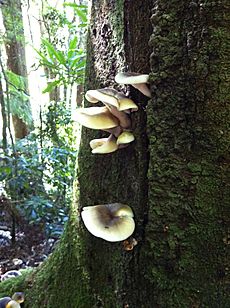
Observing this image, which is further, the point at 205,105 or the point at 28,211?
the point at 28,211

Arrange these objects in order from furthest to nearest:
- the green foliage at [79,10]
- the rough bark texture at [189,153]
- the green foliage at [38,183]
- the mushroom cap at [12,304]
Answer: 1. the green foliage at [38,183]
2. the green foliage at [79,10]
3. the mushroom cap at [12,304]
4. the rough bark texture at [189,153]

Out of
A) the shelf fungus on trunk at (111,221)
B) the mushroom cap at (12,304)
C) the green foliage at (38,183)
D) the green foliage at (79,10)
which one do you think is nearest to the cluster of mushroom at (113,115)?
the shelf fungus on trunk at (111,221)

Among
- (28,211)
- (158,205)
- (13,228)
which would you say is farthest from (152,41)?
(13,228)

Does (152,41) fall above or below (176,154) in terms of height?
above

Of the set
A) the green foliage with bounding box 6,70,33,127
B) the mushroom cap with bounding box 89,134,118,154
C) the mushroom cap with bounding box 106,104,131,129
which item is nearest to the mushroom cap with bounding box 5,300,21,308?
the mushroom cap with bounding box 89,134,118,154

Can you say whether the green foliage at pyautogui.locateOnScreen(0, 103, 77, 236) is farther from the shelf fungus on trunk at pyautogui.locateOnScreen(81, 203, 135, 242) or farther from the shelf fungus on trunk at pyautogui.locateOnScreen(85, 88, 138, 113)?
the shelf fungus on trunk at pyautogui.locateOnScreen(85, 88, 138, 113)

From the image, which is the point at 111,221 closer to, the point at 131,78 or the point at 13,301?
the point at 131,78

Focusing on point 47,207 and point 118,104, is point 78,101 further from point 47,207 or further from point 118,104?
point 118,104

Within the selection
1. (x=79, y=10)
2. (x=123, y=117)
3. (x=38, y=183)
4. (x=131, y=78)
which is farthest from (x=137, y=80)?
(x=38, y=183)

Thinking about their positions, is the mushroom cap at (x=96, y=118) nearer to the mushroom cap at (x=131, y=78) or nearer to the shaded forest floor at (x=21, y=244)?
the mushroom cap at (x=131, y=78)
